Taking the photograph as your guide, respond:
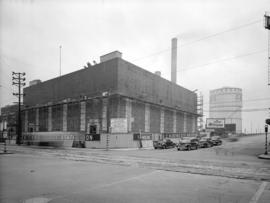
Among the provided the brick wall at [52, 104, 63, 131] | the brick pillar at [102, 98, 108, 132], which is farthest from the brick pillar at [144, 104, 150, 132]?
the brick wall at [52, 104, 63, 131]

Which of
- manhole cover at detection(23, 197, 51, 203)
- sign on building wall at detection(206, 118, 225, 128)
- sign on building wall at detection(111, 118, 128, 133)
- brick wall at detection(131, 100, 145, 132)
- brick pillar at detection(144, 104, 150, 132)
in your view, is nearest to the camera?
manhole cover at detection(23, 197, 51, 203)

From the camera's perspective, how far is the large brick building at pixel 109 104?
145 feet

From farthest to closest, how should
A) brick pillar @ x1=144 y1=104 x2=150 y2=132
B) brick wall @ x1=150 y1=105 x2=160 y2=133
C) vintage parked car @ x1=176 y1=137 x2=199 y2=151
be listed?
brick wall @ x1=150 y1=105 x2=160 y2=133
brick pillar @ x1=144 y1=104 x2=150 y2=132
vintage parked car @ x1=176 y1=137 x2=199 y2=151

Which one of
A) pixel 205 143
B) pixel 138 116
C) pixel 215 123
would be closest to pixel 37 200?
pixel 205 143

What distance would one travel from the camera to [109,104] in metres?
44.9

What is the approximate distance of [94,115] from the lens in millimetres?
47281

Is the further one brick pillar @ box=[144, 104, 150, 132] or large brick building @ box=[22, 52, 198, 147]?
brick pillar @ box=[144, 104, 150, 132]

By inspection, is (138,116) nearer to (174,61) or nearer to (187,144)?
(187,144)

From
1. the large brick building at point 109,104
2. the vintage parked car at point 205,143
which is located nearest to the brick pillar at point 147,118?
the large brick building at point 109,104

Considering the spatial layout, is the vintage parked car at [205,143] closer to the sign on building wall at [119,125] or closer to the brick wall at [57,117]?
the sign on building wall at [119,125]

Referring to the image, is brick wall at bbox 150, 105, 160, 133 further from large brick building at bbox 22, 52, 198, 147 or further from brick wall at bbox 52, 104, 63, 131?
brick wall at bbox 52, 104, 63, 131

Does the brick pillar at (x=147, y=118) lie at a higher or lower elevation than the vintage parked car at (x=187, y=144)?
higher

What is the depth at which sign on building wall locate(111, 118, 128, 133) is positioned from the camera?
1610 inches

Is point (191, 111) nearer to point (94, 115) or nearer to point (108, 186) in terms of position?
point (94, 115)
